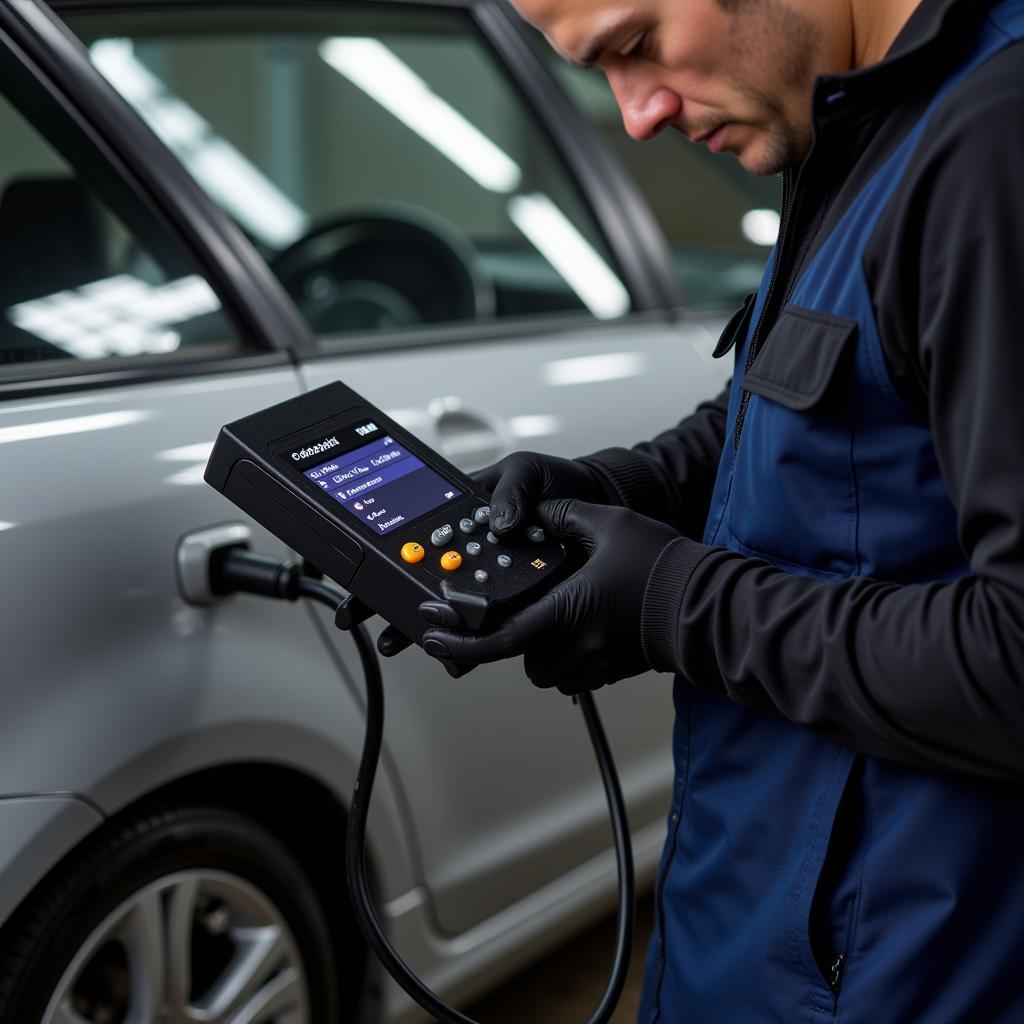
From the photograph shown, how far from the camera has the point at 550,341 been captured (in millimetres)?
1920

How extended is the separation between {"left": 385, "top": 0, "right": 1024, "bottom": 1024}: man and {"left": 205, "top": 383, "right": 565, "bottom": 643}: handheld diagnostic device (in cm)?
4

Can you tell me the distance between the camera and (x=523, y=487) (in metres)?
1.15

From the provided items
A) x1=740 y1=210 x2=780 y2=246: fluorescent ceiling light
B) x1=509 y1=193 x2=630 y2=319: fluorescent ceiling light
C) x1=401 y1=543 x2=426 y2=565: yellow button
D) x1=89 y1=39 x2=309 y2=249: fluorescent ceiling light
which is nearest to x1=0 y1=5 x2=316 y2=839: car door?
x1=401 y1=543 x2=426 y2=565: yellow button

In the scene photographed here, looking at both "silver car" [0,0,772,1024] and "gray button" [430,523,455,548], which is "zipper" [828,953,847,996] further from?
"silver car" [0,0,772,1024]

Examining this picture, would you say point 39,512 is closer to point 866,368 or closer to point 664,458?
point 664,458

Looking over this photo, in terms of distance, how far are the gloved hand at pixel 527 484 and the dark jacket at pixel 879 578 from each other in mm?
176

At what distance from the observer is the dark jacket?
772mm

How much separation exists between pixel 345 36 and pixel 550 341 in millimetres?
754

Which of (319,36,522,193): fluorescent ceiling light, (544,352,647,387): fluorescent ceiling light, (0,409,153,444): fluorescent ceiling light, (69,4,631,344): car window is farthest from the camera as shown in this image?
(319,36,522,193): fluorescent ceiling light

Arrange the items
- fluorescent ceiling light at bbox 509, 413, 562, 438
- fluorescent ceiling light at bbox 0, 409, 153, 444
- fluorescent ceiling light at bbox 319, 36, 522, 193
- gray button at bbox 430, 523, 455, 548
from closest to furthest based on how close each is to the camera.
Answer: gray button at bbox 430, 523, 455, 548
fluorescent ceiling light at bbox 0, 409, 153, 444
fluorescent ceiling light at bbox 509, 413, 562, 438
fluorescent ceiling light at bbox 319, 36, 522, 193

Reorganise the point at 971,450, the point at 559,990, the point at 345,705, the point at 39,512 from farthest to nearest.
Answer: the point at 559,990
the point at 345,705
the point at 39,512
the point at 971,450

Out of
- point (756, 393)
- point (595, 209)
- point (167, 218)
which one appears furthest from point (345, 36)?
point (756, 393)

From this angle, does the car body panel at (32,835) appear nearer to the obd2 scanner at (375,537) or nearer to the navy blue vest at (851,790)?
the obd2 scanner at (375,537)

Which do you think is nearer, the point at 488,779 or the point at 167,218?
the point at 167,218
